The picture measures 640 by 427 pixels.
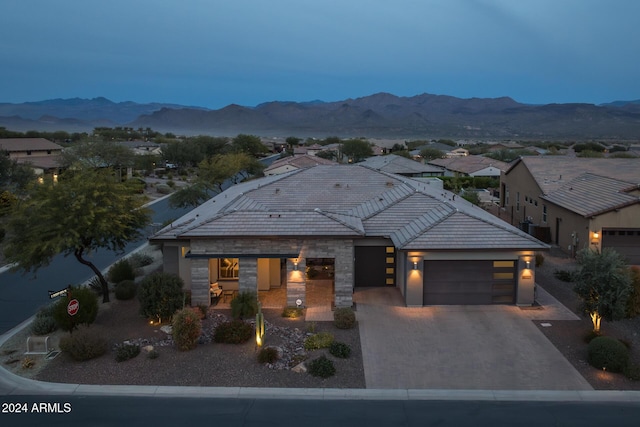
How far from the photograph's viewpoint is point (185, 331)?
Result: 15820 millimetres

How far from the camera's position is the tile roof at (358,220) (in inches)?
767

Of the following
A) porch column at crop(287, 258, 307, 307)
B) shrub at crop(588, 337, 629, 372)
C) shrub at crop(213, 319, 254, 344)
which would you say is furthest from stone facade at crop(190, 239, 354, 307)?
shrub at crop(588, 337, 629, 372)

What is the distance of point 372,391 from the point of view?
13.5m

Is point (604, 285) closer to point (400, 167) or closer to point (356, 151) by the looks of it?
point (400, 167)

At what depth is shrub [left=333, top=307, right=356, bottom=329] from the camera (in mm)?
17594

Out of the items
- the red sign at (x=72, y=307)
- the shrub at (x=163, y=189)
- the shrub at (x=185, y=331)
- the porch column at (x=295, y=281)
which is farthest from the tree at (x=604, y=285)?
the shrub at (x=163, y=189)

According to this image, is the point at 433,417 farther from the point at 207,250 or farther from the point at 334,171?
the point at 334,171

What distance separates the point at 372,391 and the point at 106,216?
12.3 metres

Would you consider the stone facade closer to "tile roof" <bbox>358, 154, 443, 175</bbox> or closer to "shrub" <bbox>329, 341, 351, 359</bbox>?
"shrub" <bbox>329, 341, 351, 359</bbox>

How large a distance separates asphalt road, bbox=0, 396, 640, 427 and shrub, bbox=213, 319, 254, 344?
335 cm

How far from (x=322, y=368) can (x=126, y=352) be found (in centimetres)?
594

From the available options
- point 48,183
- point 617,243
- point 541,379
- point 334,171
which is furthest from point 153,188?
point 541,379

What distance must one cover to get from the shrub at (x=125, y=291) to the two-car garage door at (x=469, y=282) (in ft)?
38.9

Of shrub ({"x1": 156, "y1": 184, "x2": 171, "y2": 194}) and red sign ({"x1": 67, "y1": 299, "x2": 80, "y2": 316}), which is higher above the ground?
shrub ({"x1": 156, "y1": 184, "x2": 171, "y2": 194})
